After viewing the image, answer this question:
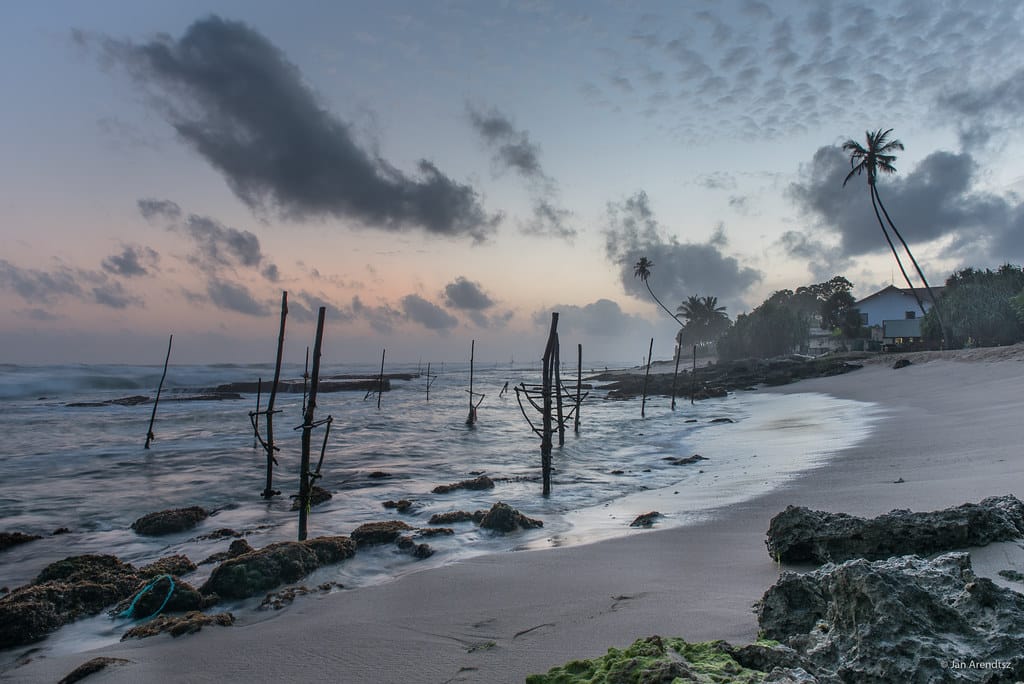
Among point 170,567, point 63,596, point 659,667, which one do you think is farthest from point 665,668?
point 170,567

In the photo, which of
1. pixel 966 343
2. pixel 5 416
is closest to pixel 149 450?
pixel 5 416

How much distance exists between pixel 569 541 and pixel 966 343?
48.9 metres

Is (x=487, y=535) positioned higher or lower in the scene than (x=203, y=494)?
higher

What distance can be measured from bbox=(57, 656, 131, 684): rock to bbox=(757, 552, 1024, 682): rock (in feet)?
15.8

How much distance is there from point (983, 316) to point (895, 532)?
4775cm

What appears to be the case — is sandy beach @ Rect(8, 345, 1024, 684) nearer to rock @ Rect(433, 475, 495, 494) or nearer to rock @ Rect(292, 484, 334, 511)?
rock @ Rect(433, 475, 495, 494)

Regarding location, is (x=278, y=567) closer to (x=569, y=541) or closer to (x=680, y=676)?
(x=569, y=541)

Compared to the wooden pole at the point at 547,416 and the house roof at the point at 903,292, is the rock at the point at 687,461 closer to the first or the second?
the wooden pole at the point at 547,416

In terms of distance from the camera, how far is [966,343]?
41.9 m

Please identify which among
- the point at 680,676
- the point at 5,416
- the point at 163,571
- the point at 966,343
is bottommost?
the point at 5,416

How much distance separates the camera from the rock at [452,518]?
9352mm

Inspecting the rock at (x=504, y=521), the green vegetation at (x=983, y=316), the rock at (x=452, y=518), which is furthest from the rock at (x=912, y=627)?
the green vegetation at (x=983, y=316)

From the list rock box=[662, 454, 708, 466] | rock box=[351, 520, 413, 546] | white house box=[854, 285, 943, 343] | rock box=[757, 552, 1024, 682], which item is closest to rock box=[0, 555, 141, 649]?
rock box=[351, 520, 413, 546]

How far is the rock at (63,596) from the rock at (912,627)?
22.4 feet
